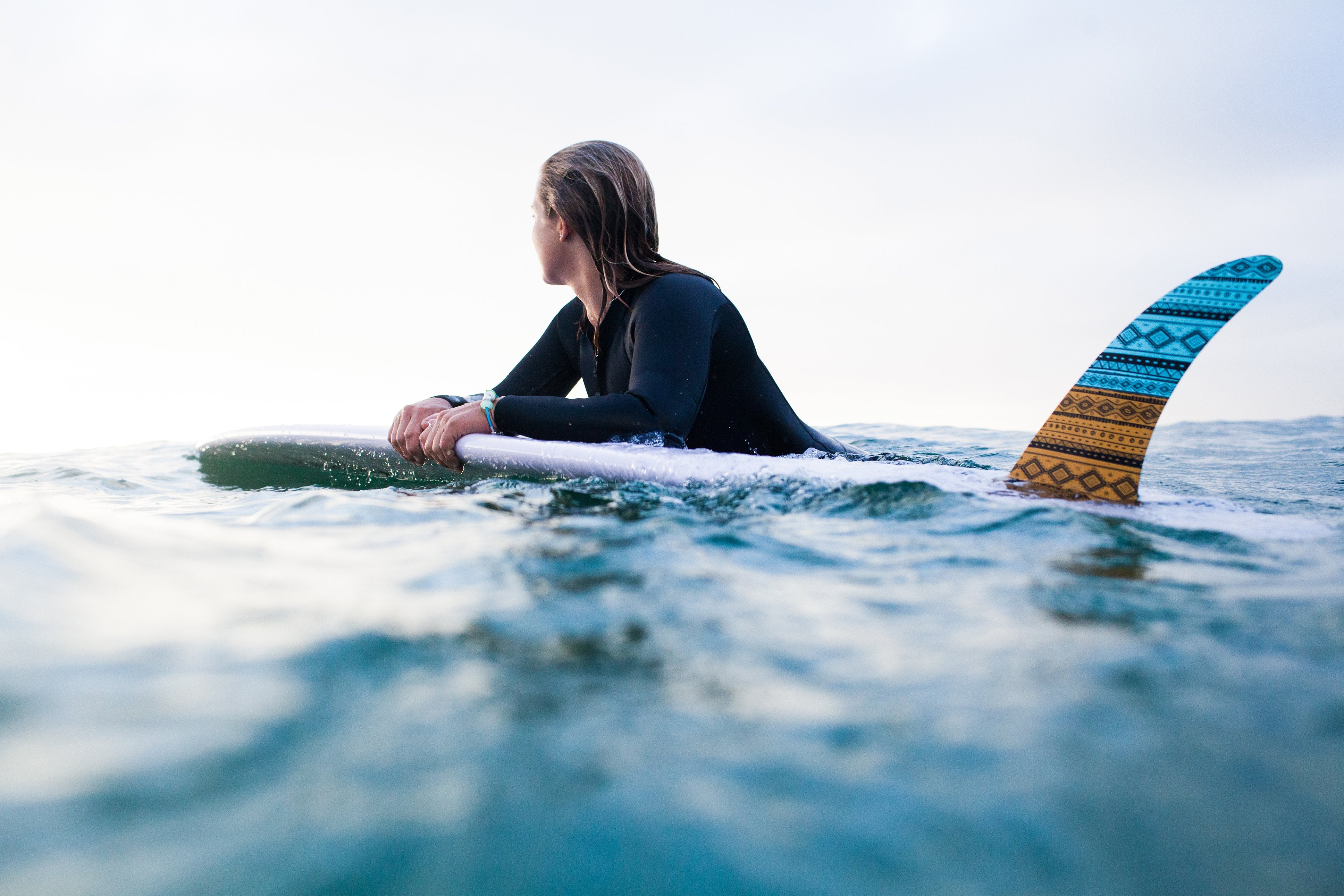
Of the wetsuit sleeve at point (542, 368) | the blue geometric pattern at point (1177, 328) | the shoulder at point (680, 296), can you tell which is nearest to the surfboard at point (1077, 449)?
the blue geometric pattern at point (1177, 328)

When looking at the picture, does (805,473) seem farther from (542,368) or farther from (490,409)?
(542,368)

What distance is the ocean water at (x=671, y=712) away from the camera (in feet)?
2.23

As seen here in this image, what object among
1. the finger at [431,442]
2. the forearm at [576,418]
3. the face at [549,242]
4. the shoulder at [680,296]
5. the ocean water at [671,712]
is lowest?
the ocean water at [671,712]

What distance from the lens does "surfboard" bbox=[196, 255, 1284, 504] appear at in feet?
6.25

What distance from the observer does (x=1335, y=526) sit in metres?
1.93

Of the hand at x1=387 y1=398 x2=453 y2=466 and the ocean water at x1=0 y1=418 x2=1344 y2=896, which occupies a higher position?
Answer: the hand at x1=387 y1=398 x2=453 y2=466

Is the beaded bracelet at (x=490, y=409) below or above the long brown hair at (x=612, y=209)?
below

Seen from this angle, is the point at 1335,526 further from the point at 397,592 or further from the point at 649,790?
the point at 397,592

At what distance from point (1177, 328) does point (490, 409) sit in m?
1.86

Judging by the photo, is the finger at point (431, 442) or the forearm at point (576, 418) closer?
the forearm at point (576, 418)

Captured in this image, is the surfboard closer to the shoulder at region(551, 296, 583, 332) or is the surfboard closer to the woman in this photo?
the woman

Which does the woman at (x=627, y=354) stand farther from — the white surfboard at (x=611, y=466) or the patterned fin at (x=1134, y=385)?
the patterned fin at (x=1134, y=385)

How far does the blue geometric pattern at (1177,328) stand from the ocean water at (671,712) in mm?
426

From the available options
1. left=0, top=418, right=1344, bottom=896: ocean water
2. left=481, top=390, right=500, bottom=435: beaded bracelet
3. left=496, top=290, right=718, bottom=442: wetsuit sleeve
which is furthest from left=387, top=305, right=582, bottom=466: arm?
left=0, top=418, right=1344, bottom=896: ocean water
